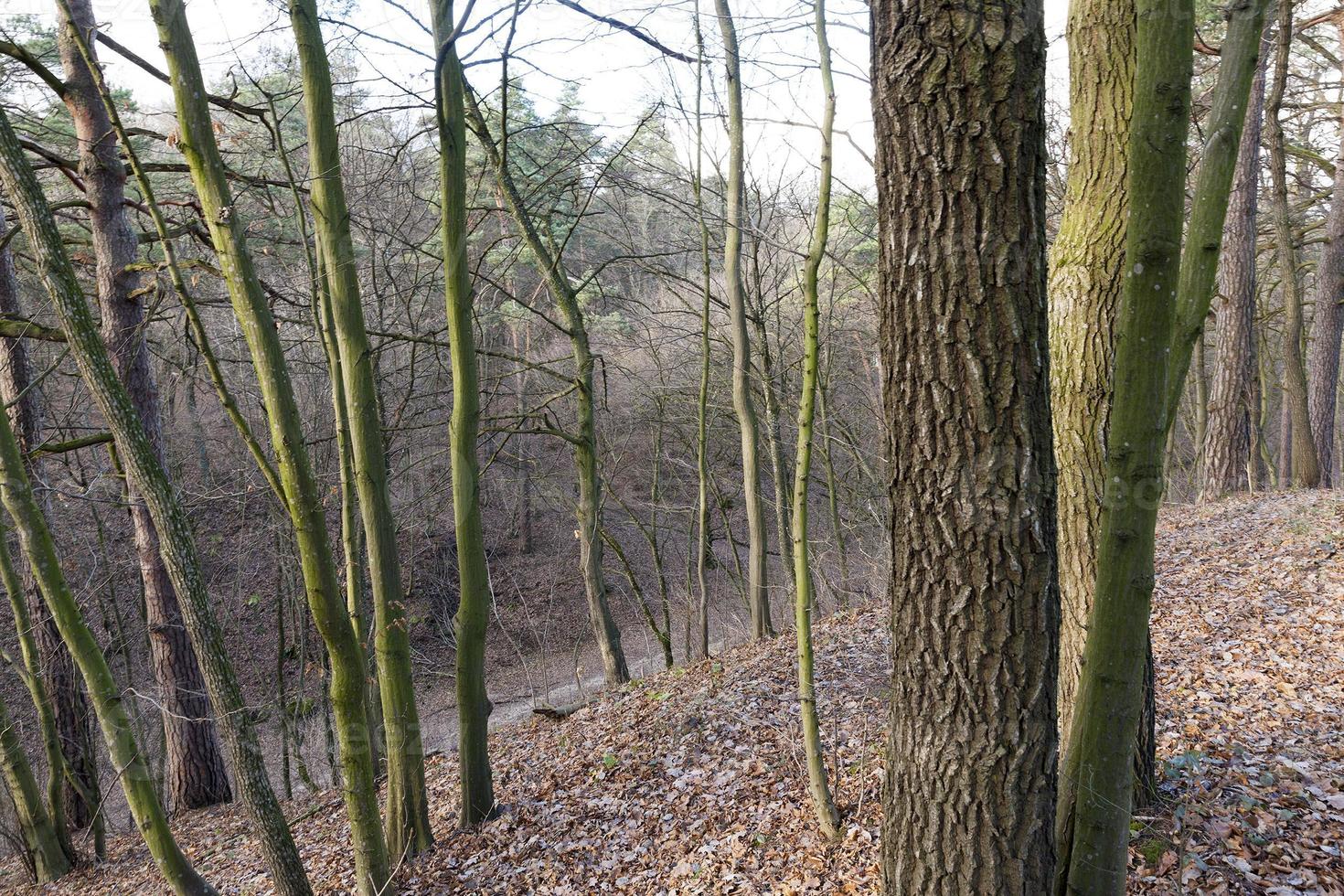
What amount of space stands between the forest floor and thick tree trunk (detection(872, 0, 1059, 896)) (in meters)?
1.06

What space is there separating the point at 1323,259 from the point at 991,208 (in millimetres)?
10649

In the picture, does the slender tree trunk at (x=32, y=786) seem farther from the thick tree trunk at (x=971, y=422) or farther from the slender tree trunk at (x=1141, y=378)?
the slender tree trunk at (x=1141, y=378)

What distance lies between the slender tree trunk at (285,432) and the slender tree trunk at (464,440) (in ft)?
3.30

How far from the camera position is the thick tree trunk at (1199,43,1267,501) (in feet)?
28.6

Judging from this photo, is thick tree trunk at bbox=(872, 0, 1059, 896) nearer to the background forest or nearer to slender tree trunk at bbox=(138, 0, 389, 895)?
the background forest

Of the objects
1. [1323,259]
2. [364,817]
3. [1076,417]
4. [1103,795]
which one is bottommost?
[364,817]

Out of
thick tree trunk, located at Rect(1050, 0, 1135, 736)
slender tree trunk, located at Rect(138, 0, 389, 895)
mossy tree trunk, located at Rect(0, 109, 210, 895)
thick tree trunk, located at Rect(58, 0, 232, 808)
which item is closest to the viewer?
thick tree trunk, located at Rect(1050, 0, 1135, 736)

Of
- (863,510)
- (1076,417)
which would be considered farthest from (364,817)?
(863,510)

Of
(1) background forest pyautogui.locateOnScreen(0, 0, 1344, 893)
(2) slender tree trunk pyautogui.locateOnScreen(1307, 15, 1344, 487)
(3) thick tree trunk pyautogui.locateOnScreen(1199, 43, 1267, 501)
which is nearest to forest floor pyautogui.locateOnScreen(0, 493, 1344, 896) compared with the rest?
(1) background forest pyautogui.locateOnScreen(0, 0, 1344, 893)

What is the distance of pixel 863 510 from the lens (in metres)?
14.8

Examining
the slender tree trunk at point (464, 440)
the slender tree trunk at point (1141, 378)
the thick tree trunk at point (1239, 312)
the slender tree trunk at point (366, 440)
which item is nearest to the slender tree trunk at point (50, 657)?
the slender tree trunk at point (366, 440)

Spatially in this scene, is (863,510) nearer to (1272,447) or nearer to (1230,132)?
(1230,132)

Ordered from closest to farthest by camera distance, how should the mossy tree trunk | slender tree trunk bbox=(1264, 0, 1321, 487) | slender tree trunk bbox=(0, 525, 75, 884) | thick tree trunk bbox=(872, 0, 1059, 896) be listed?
thick tree trunk bbox=(872, 0, 1059, 896) → the mossy tree trunk → slender tree trunk bbox=(0, 525, 75, 884) → slender tree trunk bbox=(1264, 0, 1321, 487)

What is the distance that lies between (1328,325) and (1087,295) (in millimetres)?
9030
